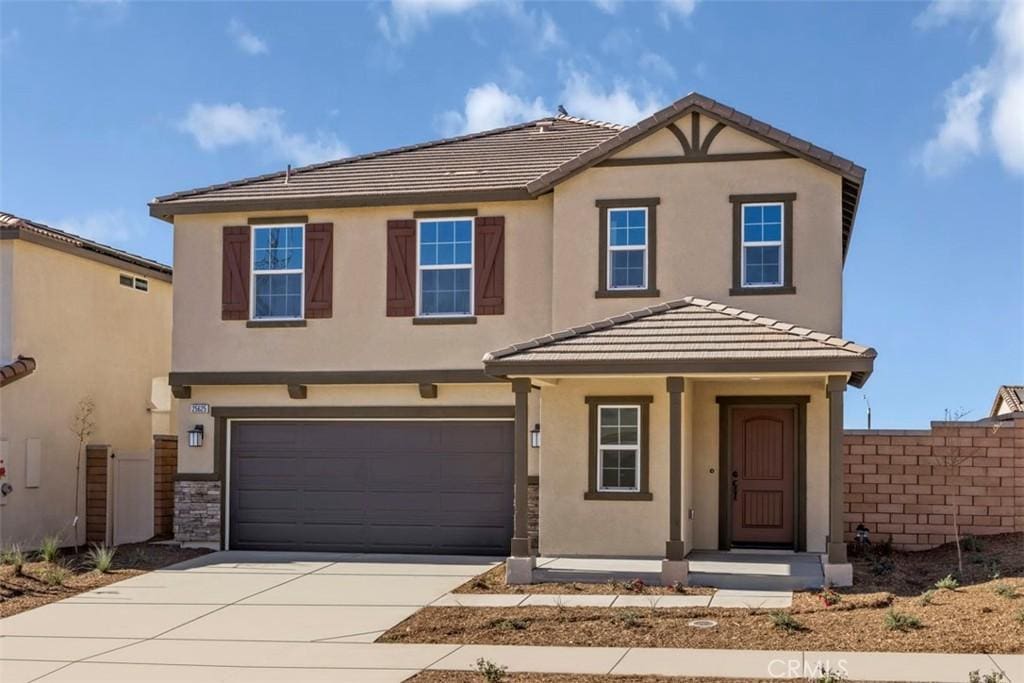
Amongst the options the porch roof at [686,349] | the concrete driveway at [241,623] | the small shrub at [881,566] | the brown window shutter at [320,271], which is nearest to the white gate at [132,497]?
the concrete driveway at [241,623]

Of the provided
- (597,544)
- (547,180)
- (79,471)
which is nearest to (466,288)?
(547,180)

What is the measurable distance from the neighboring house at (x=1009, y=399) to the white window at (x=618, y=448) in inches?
654

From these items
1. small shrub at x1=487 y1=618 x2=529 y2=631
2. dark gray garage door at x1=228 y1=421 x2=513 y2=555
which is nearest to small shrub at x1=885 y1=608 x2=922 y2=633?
small shrub at x1=487 y1=618 x2=529 y2=631

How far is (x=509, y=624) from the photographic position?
1278 centimetres

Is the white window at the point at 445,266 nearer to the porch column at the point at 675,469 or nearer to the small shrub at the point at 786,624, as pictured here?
the porch column at the point at 675,469

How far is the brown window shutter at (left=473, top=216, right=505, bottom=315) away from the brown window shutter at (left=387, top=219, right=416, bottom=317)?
3.47 feet

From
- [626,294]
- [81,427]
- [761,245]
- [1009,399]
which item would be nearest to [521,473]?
[626,294]

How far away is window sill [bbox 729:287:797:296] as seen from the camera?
17.9 m

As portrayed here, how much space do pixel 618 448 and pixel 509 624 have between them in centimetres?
526

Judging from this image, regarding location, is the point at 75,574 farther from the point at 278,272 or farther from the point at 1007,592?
the point at 1007,592

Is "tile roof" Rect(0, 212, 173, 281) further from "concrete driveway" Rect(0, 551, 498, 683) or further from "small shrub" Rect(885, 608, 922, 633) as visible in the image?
"small shrub" Rect(885, 608, 922, 633)

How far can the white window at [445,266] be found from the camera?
19469 mm

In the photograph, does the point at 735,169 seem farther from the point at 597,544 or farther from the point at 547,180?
the point at 597,544

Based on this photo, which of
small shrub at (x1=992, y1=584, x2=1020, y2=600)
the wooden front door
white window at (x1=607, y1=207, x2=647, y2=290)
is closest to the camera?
small shrub at (x1=992, y1=584, x2=1020, y2=600)
